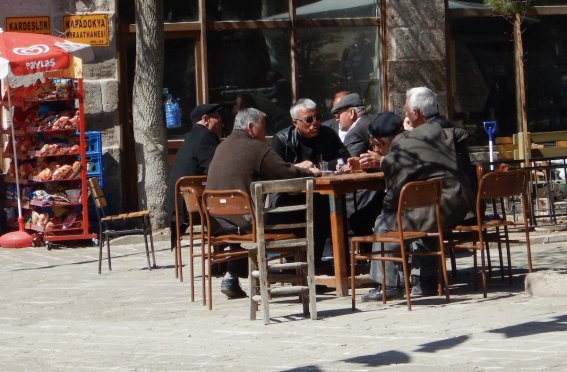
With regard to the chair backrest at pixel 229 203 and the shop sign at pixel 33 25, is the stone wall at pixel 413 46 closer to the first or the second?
the shop sign at pixel 33 25

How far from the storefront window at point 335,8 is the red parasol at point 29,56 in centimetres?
334

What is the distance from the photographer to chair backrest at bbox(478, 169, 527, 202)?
34.2 ft

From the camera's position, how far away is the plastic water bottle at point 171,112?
17938mm

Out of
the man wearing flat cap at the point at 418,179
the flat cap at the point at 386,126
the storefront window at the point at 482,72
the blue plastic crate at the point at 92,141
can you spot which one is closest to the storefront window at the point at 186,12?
the blue plastic crate at the point at 92,141

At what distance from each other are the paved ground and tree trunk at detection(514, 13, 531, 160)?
7089 mm

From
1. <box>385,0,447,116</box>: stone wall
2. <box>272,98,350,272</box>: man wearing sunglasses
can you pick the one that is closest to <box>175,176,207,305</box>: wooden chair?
<box>272,98,350,272</box>: man wearing sunglasses

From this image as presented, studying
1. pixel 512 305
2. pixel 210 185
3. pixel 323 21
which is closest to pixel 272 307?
pixel 210 185

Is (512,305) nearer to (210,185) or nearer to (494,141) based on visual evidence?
(210,185)

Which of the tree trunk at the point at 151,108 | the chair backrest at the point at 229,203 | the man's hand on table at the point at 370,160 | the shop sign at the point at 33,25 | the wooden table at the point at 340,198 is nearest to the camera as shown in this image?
the chair backrest at the point at 229,203

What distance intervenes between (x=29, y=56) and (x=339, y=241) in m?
6.22

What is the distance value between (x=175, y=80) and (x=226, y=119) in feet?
2.80

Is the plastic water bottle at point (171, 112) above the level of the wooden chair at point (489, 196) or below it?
above

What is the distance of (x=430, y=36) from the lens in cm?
1869

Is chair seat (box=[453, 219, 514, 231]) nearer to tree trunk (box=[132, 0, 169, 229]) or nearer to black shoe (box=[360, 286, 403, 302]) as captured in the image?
black shoe (box=[360, 286, 403, 302])
